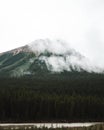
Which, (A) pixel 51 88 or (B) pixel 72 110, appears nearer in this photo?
(B) pixel 72 110

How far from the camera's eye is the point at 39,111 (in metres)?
149

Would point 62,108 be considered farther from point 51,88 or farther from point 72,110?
point 51,88

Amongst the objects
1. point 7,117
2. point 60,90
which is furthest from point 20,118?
point 60,90

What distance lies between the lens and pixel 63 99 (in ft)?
513

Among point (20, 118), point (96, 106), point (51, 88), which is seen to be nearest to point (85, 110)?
point (96, 106)

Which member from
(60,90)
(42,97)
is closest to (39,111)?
(42,97)

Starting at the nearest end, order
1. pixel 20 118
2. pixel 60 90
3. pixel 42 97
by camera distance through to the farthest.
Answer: pixel 20 118 → pixel 42 97 → pixel 60 90

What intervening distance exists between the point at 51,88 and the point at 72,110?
1690 inches

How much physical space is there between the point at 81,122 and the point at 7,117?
1113 inches

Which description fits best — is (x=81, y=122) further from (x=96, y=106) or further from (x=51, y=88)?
(x=51, y=88)

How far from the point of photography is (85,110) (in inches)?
6127

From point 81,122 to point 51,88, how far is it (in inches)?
1979

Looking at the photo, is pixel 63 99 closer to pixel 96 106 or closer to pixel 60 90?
pixel 96 106

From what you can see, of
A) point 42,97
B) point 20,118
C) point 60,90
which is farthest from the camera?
point 60,90
